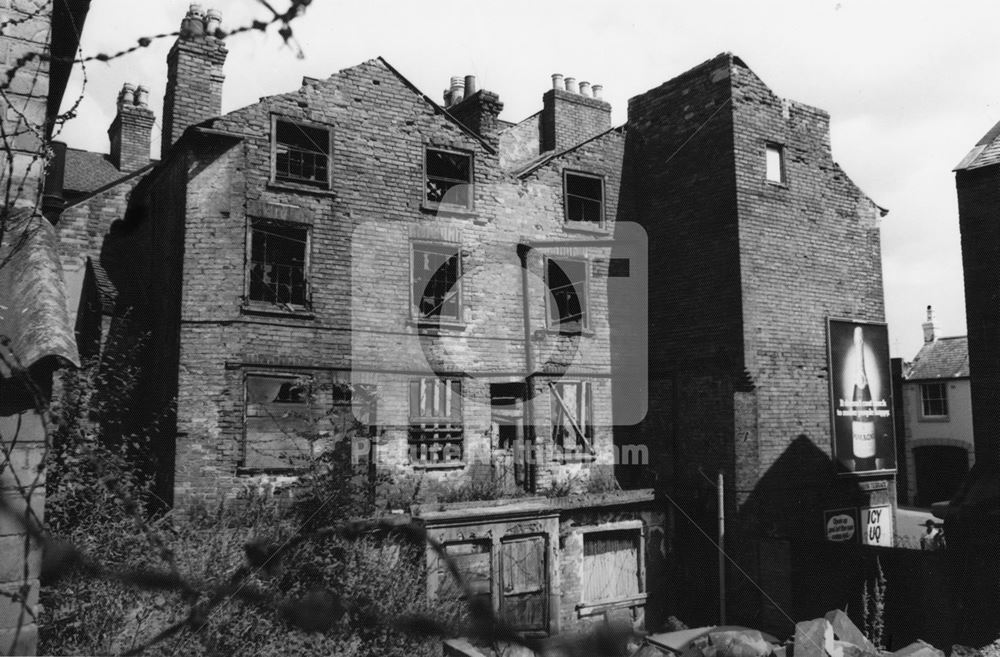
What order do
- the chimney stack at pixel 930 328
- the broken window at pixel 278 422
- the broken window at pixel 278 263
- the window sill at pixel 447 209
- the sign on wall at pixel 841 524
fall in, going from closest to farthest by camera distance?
1. the broken window at pixel 278 422
2. the broken window at pixel 278 263
3. the window sill at pixel 447 209
4. the sign on wall at pixel 841 524
5. the chimney stack at pixel 930 328

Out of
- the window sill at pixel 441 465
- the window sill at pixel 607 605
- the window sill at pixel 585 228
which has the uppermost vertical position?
the window sill at pixel 585 228

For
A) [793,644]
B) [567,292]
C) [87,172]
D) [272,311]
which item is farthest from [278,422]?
[87,172]

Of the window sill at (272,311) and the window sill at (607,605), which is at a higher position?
the window sill at (272,311)

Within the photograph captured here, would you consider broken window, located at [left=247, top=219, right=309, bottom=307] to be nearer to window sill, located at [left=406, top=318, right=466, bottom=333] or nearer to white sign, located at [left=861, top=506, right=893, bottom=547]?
window sill, located at [left=406, top=318, right=466, bottom=333]

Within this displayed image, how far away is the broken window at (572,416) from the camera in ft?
50.0

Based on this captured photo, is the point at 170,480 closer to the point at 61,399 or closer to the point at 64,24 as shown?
the point at 61,399

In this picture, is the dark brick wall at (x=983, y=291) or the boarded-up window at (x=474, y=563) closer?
the dark brick wall at (x=983, y=291)

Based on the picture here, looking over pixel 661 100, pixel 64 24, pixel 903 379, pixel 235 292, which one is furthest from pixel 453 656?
pixel 903 379

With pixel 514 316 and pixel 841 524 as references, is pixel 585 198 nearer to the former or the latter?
pixel 514 316

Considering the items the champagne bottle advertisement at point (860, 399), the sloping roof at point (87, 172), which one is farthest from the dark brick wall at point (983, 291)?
the sloping roof at point (87, 172)

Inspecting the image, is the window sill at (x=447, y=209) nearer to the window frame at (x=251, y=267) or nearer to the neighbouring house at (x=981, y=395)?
the window frame at (x=251, y=267)

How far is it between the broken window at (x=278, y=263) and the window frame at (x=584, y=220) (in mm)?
5913

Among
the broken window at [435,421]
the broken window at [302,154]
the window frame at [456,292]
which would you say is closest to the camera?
the broken window at [302,154]

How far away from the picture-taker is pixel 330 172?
1366cm
